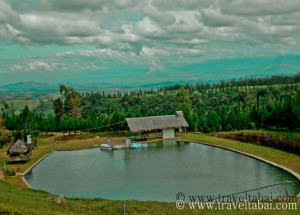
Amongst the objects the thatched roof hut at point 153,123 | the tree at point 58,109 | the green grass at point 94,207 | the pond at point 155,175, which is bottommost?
the pond at point 155,175

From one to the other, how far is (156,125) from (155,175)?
19.7 m

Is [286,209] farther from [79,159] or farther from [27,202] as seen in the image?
[79,159]

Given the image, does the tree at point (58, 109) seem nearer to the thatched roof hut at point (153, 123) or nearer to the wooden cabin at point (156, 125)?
the wooden cabin at point (156, 125)

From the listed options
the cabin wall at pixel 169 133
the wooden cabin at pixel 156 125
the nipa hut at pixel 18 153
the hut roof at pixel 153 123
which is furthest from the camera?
the cabin wall at pixel 169 133

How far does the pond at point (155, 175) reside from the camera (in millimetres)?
19188

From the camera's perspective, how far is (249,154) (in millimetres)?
29172

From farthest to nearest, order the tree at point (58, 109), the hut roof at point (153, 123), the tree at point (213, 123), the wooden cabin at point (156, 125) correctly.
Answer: the tree at point (58, 109) → the tree at point (213, 123) → the wooden cabin at point (156, 125) → the hut roof at point (153, 123)

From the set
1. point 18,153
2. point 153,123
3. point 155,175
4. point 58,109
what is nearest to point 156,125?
point 153,123

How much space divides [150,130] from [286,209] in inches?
1167

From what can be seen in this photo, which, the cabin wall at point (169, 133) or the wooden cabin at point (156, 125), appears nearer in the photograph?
the wooden cabin at point (156, 125)

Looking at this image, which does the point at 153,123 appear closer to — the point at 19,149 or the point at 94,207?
the point at 19,149

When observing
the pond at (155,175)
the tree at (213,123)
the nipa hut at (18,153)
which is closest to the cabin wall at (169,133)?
the pond at (155,175)


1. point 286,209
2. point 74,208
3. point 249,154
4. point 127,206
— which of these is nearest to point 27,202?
point 74,208

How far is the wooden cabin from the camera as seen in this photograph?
4184cm
